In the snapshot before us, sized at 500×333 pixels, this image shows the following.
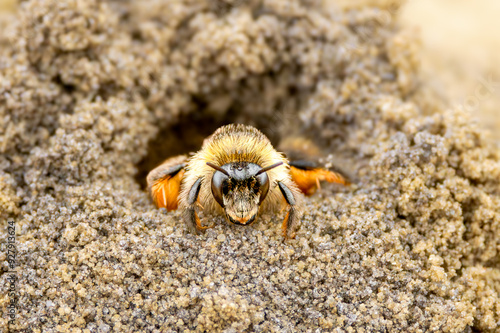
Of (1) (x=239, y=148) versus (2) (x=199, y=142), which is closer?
(1) (x=239, y=148)

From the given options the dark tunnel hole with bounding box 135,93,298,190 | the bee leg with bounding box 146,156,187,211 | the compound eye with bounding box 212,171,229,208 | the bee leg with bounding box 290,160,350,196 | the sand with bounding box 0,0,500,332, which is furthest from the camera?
the dark tunnel hole with bounding box 135,93,298,190

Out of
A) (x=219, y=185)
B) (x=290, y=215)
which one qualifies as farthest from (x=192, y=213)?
(x=290, y=215)

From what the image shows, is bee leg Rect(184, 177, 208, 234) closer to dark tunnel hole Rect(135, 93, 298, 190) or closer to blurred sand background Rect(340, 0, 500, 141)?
dark tunnel hole Rect(135, 93, 298, 190)

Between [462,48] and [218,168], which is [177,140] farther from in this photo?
[462,48]

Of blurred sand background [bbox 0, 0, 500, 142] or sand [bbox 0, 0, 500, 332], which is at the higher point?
blurred sand background [bbox 0, 0, 500, 142]

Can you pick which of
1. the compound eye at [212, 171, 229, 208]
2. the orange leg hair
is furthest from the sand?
the compound eye at [212, 171, 229, 208]

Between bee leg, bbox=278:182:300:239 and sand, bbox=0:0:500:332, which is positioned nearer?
sand, bbox=0:0:500:332

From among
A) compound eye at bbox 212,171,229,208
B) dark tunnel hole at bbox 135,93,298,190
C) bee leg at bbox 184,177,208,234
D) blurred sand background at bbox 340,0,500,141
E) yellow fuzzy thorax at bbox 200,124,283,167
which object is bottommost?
bee leg at bbox 184,177,208,234

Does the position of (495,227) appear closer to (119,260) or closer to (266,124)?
(266,124)

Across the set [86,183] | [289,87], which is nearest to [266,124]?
[289,87]
